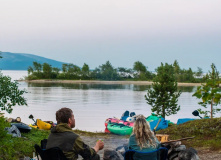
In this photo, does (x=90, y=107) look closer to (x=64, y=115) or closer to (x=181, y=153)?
(x=181, y=153)

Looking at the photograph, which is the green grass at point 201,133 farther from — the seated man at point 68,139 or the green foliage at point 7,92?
the seated man at point 68,139

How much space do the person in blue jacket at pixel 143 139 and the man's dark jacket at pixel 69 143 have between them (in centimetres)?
53

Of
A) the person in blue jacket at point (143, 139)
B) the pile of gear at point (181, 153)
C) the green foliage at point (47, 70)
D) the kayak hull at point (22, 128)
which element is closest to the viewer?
the person in blue jacket at point (143, 139)

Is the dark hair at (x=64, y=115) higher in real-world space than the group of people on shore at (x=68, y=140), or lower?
higher

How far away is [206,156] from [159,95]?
1752 centimetres

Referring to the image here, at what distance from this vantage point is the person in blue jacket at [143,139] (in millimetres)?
3844

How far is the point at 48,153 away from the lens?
12.0ft

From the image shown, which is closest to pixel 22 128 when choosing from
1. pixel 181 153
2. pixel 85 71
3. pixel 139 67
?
pixel 181 153

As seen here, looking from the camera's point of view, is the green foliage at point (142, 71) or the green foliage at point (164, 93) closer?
the green foliage at point (164, 93)

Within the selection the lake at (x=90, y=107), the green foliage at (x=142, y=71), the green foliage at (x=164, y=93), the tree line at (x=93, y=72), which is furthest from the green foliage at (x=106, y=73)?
the green foliage at (x=164, y=93)

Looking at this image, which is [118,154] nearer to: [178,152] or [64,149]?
[178,152]

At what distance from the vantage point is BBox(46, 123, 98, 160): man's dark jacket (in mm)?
3588

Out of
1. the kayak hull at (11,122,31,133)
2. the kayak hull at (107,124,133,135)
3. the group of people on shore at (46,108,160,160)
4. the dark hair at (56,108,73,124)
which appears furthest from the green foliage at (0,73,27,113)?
the dark hair at (56,108,73,124)

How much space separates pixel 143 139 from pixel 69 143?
816mm
